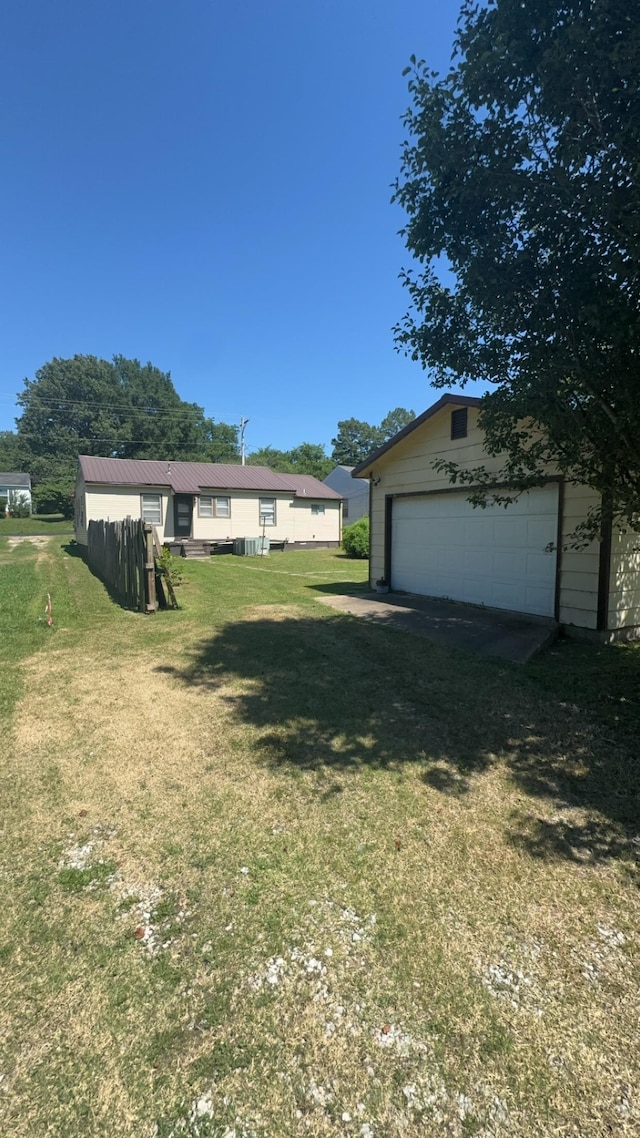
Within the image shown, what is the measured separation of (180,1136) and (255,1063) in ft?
0.89

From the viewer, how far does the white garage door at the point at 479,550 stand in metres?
7.73

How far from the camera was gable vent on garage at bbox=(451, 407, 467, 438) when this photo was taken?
29.6 feet

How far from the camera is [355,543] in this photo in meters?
21.5

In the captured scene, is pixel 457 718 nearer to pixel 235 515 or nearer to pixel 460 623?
pixel 460 623

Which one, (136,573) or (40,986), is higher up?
(136,573)

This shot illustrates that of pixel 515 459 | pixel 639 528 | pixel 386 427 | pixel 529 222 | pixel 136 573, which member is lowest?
pixel 136 573

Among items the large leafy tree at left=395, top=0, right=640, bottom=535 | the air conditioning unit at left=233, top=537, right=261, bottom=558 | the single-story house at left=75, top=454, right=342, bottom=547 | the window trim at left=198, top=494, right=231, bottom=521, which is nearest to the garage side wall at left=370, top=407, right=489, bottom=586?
the large leafy tree at left=395, top=0, right=640, bottom=535

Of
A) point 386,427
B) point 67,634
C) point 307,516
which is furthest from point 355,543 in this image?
point 386,427

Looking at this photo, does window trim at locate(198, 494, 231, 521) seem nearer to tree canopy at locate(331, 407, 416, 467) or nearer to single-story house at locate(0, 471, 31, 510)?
single-story house at locate(0, 471, 31, 510)

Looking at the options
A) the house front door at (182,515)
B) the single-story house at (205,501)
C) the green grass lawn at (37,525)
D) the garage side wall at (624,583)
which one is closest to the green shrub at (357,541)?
the single-story house at (205,501)

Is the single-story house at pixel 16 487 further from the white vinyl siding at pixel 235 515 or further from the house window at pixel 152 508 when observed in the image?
the house window at pixel 152 508

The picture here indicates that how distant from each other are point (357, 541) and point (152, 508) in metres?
9.54

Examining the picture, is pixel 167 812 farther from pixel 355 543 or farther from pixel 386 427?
pixel 386 427

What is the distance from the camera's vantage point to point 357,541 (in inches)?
840
